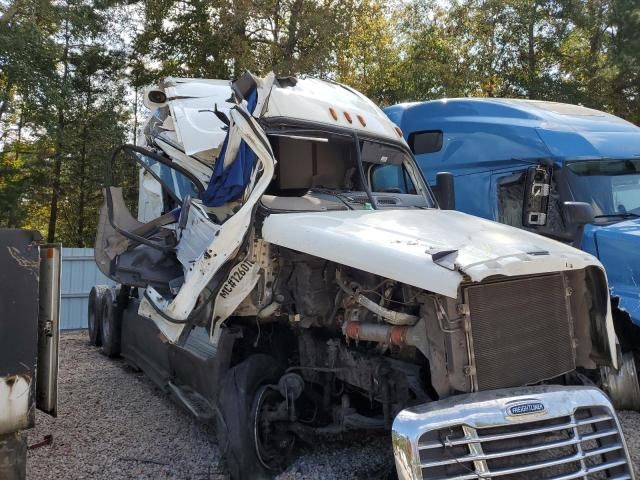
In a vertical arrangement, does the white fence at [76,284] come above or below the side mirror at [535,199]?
below

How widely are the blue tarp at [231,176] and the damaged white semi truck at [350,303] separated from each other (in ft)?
0.05

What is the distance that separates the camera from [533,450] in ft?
9.14

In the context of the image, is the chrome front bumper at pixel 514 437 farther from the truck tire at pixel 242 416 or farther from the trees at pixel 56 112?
the trees at pixel 56 112

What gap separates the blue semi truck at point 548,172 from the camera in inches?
215

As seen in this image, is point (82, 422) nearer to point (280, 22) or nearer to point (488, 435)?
point (488, 435)

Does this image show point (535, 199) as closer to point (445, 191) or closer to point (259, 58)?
point (445, 191)

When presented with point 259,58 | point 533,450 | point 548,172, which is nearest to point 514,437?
point 533,450

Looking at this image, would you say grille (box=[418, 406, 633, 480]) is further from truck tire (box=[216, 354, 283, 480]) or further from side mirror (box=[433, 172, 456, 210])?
side mirror (box=[433, 172, 456, 210])

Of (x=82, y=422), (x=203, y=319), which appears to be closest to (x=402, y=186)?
(x=203, y=319)

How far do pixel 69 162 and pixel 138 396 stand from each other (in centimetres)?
1734

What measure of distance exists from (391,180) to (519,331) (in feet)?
7.09

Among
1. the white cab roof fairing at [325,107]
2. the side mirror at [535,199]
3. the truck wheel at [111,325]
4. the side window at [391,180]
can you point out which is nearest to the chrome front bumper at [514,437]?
the side window at [391,180]

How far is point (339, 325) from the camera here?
394cm

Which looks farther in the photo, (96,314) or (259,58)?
(259,58)
